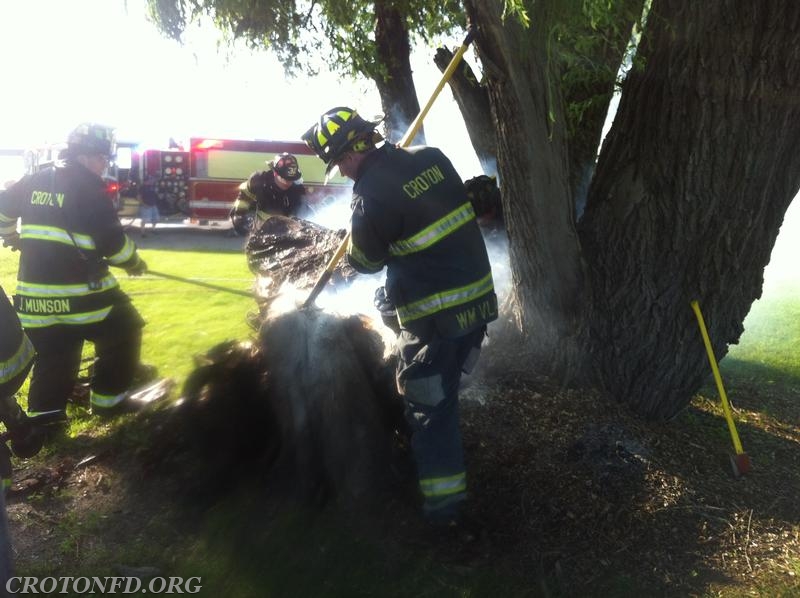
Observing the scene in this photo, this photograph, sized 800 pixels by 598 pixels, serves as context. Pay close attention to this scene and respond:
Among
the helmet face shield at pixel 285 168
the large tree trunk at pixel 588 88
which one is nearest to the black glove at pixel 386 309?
the large tree trunk at pixel 588 88

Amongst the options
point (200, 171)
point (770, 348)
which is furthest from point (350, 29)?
point (200, 171)

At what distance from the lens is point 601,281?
3.81 m

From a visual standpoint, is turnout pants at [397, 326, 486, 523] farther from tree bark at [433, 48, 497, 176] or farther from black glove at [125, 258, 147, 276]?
black glove at [125, 258, 147, 276]

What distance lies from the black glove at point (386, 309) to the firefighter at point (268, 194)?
360 cm

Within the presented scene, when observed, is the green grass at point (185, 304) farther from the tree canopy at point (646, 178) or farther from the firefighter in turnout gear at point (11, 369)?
the tree canopy at point (646, 178)

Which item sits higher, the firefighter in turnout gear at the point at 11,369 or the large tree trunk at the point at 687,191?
the large tree trunk at the point at 687,191

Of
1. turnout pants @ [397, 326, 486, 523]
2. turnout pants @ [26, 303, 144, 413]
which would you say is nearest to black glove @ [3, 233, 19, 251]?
turnout pants @ [26, 303, 144, 413]

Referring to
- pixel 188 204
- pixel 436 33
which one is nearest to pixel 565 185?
pixel 436 33

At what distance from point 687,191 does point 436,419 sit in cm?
176

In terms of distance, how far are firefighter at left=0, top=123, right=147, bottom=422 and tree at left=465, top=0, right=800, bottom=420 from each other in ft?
8.00

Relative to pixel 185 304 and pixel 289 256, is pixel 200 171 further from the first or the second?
pixel 289 256

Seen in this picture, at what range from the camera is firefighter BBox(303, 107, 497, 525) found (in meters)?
3.08

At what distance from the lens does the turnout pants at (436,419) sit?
3105mm

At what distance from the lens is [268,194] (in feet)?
23.0
